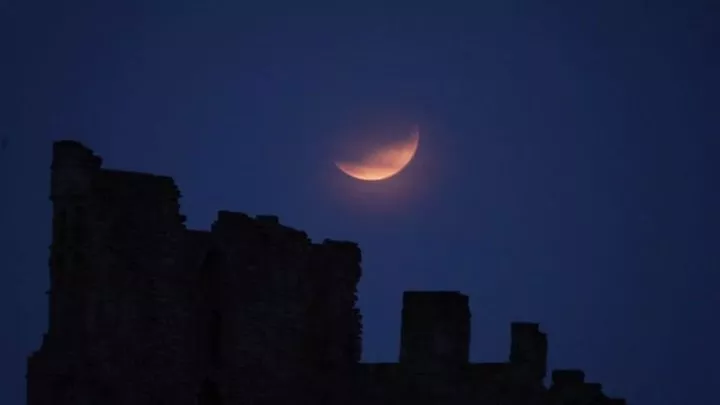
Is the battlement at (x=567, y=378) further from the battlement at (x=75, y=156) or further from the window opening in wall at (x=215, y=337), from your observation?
the battlement at (x=75, y=156)

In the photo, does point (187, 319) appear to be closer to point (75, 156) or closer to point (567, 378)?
point (75, 156)

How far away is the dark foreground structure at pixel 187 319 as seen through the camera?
2961 centimetres

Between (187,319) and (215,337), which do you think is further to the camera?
(215,337)

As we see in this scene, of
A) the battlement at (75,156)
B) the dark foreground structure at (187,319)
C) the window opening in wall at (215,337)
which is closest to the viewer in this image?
the dark foreground structure at (187,319)

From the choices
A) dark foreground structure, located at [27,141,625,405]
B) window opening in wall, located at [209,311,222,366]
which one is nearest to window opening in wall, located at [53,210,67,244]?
dark foreground structure, located at [27,141,625,405]

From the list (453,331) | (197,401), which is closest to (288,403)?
(197,401)

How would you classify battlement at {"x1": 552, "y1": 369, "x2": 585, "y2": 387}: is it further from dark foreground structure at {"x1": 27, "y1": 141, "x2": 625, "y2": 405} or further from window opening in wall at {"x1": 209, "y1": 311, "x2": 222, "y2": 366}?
window opening in wall at {"x1": 209, "y1": 311, "x2": 222, "y2": 366}

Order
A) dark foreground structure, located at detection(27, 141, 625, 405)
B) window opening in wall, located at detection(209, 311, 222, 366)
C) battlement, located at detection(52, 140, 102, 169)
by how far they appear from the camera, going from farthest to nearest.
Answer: window opening in wall, located at detection(209, 311, 222, 366) < battlement, located at detection(52, 140, 102, 169) < dark foreground structure, located at detection(27, 141, 625, 405)

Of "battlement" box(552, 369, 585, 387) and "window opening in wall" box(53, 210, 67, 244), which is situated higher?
"window opening in wall" box(53, 210, 67, 244)

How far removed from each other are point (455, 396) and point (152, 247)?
21.6 feet

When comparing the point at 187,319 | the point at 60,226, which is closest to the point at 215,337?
the point at 187,319

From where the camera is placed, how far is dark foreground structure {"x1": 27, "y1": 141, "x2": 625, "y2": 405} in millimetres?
29609

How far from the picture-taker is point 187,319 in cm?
3030

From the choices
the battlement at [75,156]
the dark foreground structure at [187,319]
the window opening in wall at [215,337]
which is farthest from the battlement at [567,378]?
the battlement at [75,156]
